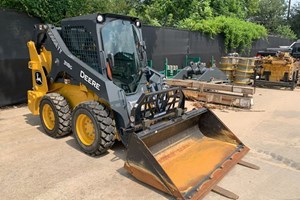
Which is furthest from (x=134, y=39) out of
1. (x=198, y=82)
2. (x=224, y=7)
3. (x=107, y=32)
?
(x=224, y=7)

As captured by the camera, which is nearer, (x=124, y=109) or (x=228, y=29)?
(x=124, y=109)

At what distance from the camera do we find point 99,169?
396 centimetres

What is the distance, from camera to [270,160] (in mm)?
4355

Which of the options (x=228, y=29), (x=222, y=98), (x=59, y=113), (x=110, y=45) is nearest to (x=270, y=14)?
(x=228, y=29)

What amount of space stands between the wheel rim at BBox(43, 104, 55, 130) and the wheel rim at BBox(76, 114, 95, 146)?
0.88 metres

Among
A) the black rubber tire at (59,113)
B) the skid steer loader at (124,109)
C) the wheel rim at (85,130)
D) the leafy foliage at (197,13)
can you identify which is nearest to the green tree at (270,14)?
the leafy foliage at (197,13)

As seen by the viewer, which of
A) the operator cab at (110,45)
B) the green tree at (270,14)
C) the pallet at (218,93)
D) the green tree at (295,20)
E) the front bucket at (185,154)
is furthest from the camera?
the green tree at (295,20)

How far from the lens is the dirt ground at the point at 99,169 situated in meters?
3.40

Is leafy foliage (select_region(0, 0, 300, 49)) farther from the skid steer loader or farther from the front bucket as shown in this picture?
the front bucket

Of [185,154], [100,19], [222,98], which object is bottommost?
[185,154]

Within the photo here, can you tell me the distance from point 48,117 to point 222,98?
455 centimetres

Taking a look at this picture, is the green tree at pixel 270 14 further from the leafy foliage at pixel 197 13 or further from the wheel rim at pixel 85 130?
the wheel rim at pixel 85 130

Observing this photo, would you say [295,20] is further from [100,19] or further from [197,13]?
[100,19]

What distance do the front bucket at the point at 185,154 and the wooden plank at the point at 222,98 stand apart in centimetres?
306
